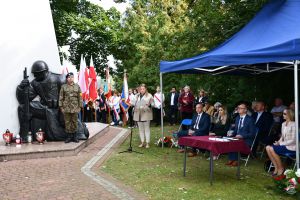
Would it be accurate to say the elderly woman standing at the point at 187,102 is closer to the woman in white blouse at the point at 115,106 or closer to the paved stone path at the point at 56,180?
the woman in white blouse at the point at 115,106

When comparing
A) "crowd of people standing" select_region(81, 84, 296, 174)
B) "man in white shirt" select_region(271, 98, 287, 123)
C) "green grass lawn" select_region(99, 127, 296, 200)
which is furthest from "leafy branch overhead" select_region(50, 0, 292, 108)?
"green grass lawn" select_region(99, 127, 296, 200)

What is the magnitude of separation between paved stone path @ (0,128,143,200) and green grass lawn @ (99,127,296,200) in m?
0.40

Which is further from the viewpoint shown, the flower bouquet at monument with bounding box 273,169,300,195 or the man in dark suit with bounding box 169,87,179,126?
the man in dark suit with bounding box 169,87,179,126

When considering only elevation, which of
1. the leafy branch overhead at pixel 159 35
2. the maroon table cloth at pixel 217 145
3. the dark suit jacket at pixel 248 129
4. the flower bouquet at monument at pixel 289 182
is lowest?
the flower bouquet at monument at pixel 289 182

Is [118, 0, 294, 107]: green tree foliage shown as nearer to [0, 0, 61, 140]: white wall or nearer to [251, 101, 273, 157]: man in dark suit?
[251, 101, 273, 157]: man in dark suit

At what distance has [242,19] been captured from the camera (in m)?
12.4

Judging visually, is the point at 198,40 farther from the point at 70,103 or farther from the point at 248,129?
the point at 248,129

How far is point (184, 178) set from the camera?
765 centimetres

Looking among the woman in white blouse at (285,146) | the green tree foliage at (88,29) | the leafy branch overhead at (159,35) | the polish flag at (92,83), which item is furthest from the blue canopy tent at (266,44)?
the green tree foliage at (88,29)

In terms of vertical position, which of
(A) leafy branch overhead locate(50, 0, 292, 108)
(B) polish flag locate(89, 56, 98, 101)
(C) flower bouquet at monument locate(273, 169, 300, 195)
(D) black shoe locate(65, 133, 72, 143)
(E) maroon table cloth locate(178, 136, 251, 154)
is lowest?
(C) flower bouquet at monument locate(273, 169, 300, 195)

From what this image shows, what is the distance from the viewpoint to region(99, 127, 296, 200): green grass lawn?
6.44 meters

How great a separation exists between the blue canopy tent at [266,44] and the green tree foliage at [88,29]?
63.5 ft

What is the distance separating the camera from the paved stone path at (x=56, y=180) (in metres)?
6.49

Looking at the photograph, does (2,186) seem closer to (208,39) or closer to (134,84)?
(208,39)
